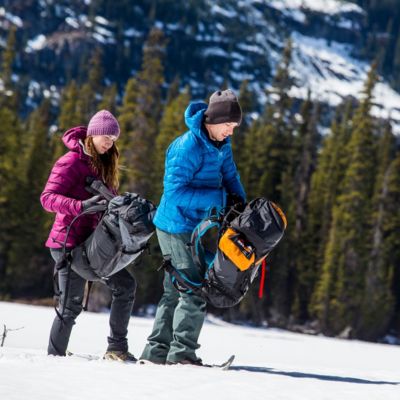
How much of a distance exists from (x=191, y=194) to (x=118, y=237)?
2.51 feet

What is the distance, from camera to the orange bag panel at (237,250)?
217 inches

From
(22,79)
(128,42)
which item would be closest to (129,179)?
(22,79)

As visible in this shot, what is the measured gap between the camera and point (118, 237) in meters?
6.02

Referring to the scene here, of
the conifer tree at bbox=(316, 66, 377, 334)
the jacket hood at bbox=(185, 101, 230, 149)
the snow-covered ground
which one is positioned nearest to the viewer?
the snow-covered ground

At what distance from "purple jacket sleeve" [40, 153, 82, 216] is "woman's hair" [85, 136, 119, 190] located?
18cm

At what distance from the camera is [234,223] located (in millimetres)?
5559

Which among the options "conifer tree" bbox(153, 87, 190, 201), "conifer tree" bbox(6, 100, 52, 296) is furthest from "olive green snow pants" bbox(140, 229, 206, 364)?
"conifer tree" bbox(6, 100, 52, 296)

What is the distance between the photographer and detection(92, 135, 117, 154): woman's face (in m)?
6.52

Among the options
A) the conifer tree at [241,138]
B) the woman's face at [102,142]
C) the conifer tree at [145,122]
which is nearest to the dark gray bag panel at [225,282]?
the woman's face at [102,142]

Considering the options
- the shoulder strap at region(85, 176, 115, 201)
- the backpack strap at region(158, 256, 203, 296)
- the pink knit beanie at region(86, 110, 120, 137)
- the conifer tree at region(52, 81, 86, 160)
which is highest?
the pink knit beanie at region(86, 110, 120, 137)

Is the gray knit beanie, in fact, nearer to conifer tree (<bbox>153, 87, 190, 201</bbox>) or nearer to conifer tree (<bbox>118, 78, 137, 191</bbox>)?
conifer tree (<bbox>118, 78, 137, 191</bbox>)

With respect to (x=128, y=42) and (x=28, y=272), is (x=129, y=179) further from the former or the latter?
(x=128, y=42)

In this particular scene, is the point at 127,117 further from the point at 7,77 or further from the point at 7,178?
→ the point at 7,178

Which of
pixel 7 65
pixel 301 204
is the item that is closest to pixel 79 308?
pixel 7 65
